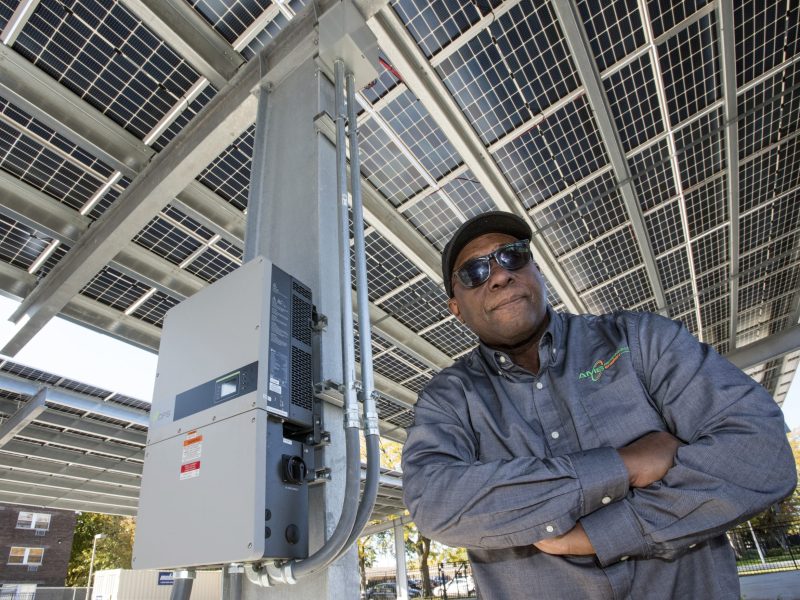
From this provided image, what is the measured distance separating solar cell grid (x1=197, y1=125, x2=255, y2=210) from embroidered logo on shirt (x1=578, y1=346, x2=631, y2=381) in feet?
20.6

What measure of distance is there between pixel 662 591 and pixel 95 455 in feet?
59.0

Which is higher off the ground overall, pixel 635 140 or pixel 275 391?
pixel 635 140

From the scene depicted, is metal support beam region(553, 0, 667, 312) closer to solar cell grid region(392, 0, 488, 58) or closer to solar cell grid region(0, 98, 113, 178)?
solar cell grid region(392, 0, 488, 58)

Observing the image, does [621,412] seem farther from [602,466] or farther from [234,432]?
[234,432]

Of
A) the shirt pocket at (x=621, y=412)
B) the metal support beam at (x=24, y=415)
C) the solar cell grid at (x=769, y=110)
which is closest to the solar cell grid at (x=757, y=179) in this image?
the solar cell grid at (x=769, y=110)

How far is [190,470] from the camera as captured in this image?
2766mm

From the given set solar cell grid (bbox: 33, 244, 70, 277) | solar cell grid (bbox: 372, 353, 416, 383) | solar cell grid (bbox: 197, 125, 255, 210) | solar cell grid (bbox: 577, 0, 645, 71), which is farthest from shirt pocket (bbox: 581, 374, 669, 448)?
solar cell grid (bbox: 372, 353, 416, 383)

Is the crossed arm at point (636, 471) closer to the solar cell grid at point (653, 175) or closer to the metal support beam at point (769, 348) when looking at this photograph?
the solar cell grid at point (653, 175)

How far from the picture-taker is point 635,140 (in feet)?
28.4

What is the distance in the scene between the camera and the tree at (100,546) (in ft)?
155

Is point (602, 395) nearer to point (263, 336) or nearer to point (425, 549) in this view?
point (263, 336)

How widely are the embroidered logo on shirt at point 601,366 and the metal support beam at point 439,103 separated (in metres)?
5.30

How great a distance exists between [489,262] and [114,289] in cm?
910

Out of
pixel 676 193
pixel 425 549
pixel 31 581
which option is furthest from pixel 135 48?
pixel 31 581
